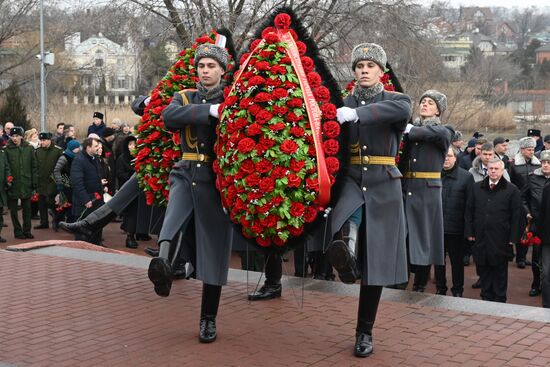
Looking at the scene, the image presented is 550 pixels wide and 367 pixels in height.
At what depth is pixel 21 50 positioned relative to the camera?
36.4 metres

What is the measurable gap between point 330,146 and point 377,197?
566 mm

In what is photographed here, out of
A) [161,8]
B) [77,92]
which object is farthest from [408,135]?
[77,92]

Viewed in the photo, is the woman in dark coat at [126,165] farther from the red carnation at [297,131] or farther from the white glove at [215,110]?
the red carnation at [297,131]

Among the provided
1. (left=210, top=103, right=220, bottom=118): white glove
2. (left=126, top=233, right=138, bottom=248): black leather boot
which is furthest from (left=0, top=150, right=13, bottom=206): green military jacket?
(left=210, top=103, right=220, bottom=118): white glove

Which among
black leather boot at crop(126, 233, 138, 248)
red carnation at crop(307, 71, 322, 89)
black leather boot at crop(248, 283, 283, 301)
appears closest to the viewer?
red carnation at crop(307, 71, 322, 89)

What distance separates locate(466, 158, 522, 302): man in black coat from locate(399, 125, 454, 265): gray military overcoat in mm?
984

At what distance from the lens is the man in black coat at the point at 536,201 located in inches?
409

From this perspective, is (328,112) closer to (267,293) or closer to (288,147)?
(288,147)

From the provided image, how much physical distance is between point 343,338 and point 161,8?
479 inches

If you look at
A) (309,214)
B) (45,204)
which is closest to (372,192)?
(309,214)

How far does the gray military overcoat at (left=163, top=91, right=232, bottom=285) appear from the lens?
6383 mm

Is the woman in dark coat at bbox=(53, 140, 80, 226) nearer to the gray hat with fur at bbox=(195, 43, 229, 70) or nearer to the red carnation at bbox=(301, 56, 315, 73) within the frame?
the gray hat with fur at bbox=(195, 43, 229, 70)

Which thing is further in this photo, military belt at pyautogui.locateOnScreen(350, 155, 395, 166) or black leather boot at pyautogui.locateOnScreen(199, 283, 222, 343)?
black leather boot at pyautogui.locateOnScreen(199, 283, 222, 343)

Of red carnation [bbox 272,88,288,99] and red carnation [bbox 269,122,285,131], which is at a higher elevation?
red carnation [bbox 272,88,288,99]
